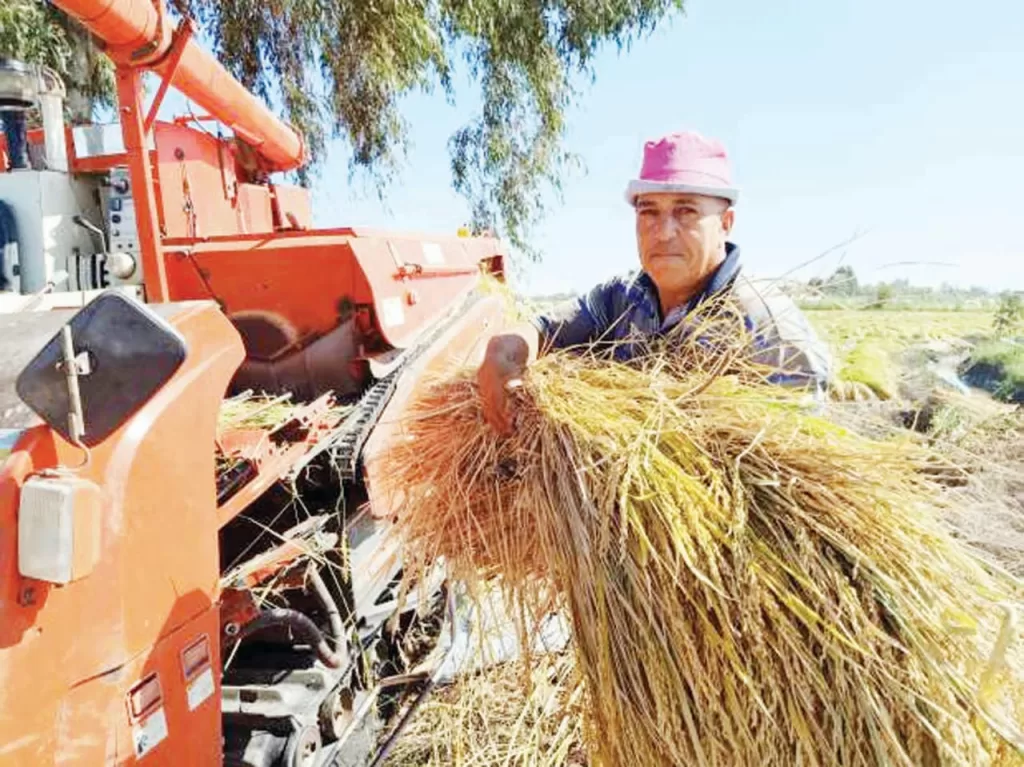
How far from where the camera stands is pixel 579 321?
2338 millimetres

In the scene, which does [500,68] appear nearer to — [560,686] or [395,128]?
[395,128]

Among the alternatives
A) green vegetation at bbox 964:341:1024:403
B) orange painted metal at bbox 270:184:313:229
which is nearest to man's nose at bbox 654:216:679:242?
orange painted metal at bbox 270:184:313:229

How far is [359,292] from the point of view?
3279 millimetres

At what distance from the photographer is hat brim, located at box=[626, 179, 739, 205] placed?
2.02 m

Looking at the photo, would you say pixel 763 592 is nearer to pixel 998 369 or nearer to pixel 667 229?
pixel 667 229

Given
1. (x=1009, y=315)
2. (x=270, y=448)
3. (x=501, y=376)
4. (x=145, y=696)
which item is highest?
(x=501, y=376)

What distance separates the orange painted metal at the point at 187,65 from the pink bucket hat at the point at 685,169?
223 cm

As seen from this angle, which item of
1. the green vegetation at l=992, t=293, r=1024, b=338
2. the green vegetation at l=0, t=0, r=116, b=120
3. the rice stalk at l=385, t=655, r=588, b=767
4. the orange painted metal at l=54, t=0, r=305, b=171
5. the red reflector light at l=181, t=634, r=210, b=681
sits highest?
the green vegetation at l=0, t=0, r=116, b=120

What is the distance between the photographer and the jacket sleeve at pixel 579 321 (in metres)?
2.31

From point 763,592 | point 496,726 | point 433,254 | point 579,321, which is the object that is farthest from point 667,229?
point 433,254

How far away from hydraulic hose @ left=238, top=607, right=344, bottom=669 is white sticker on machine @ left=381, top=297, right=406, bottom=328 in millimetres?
1175

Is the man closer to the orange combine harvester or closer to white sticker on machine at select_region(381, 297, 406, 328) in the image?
the orange combine harvester

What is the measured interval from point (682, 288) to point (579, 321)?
323 millimetres

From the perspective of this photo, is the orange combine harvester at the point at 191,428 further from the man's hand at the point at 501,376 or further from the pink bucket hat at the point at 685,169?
the pink bucket hat at the point at 685,169
